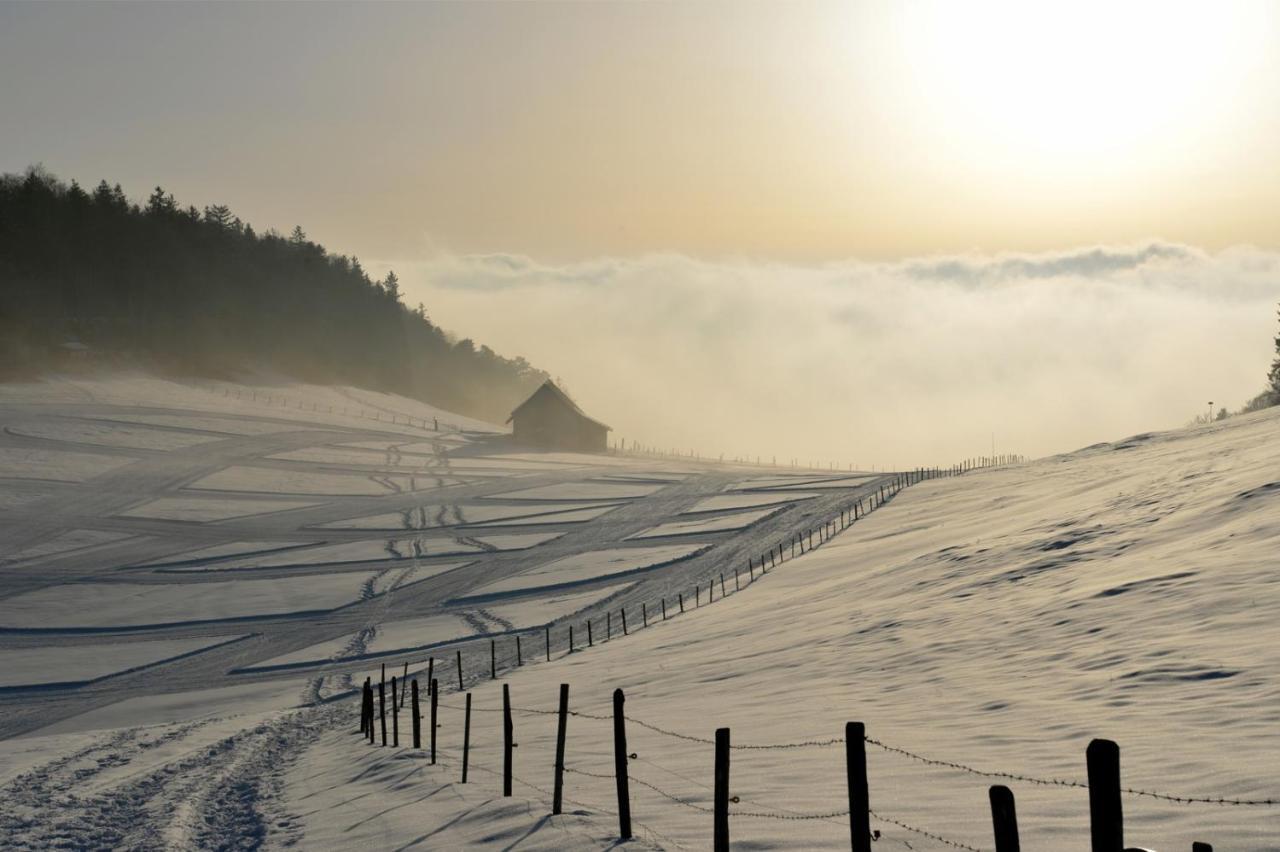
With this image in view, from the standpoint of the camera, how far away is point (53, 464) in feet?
226

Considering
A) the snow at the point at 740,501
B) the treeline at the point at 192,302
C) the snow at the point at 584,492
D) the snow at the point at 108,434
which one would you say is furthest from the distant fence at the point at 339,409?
the snow at the point at 740,501

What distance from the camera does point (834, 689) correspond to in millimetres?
17750

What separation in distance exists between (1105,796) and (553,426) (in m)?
101

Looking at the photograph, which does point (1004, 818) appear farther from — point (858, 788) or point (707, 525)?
point (707, 525)

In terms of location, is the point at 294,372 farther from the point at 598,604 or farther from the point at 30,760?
the point at 30,760

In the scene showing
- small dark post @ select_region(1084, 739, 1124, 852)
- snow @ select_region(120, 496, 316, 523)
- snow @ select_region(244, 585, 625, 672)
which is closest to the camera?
small dark post @ select_region(1084, 739, 1124, 852)

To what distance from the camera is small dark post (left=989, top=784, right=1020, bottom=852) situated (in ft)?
18.3

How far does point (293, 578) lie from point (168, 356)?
82.1 m

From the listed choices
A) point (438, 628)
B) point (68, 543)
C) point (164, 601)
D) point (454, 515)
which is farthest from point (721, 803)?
point (454, 515)

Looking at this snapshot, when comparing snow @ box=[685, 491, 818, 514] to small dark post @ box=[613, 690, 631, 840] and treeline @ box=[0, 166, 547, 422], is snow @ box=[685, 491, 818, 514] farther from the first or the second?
treeline @ box=[0, 166, 547, 422]

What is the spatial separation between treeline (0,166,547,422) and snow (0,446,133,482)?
33588mm

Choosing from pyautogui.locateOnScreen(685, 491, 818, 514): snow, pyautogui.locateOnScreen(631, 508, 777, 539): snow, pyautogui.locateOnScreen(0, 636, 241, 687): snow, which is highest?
pyautogui.locateOnScreen(685, 491, 818, 514): snow

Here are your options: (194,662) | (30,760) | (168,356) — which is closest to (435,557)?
(194,662)

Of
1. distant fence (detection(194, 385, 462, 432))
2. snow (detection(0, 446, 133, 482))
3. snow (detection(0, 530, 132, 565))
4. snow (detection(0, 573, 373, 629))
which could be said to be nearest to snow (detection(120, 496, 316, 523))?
snow (detection(0, 530, 132, 565))
